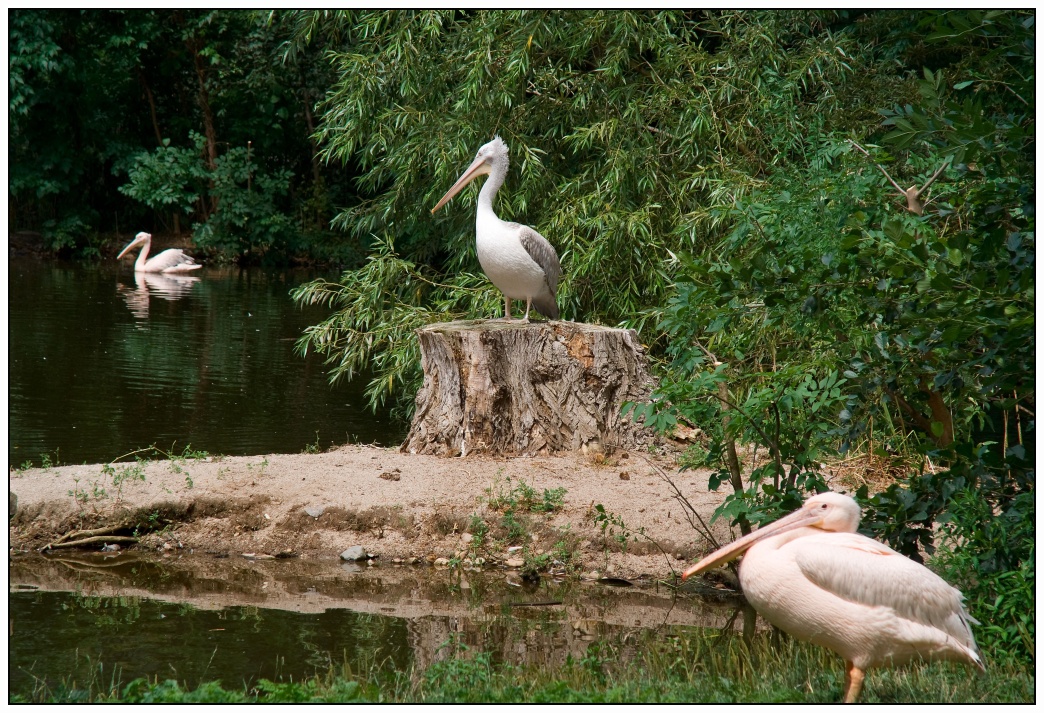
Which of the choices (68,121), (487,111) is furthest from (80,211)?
(487,111)

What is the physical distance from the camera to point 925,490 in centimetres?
443

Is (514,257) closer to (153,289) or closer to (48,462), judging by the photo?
(48,462)

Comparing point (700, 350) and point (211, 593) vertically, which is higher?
point (700, 350)

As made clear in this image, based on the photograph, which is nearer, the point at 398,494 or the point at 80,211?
the point at 398,494

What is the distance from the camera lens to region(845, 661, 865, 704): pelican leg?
3572 mm

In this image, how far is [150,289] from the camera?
20516mm

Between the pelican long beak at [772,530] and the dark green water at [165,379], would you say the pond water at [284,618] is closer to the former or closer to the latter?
the pelican long beak at [772,530]

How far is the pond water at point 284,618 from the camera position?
488 centimetres

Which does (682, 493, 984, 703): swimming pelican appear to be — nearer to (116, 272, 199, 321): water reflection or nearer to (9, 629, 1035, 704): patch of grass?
(9, 629, 1035, 704): patch of grass

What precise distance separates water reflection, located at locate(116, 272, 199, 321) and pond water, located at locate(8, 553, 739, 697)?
10428mm

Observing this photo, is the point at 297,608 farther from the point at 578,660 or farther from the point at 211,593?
the point at 578,660

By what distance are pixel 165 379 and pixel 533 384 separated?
20.5 feet

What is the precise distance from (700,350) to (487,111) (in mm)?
5485

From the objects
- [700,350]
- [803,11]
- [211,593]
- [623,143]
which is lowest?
[211,593]
